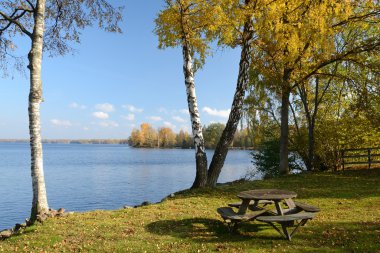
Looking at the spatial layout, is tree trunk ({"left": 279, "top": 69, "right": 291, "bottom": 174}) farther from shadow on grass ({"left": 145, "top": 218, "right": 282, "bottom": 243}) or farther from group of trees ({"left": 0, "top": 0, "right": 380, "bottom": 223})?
shadow on grass ({"left": 145, "top": 218, "right": 282, "bottom": 243})

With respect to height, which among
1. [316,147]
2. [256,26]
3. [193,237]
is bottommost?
[193,237]

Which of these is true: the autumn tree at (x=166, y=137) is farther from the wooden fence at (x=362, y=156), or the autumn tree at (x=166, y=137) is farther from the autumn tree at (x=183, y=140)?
the wooden fence at (x=362, y=156)

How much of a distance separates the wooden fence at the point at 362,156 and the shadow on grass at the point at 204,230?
15.0 meters

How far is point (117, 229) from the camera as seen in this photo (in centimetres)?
855

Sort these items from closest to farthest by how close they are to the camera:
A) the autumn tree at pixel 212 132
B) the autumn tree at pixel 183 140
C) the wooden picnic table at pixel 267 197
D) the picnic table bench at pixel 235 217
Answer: the picnic table bench at pixel 235 217, the wooden picnic table at pixel 267 197, the autumn tree at pixel 212 132, the autumn tree at pixel 183 140

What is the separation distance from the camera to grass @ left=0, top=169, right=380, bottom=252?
7.16 m

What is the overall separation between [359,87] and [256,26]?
8.24 meters

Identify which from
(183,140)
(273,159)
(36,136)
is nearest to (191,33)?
(36,136)

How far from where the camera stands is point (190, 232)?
325 inches

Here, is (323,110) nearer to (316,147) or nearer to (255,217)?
(316,147)

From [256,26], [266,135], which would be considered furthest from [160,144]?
[256,26]

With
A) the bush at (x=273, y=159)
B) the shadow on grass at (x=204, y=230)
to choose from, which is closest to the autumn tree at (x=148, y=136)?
the bush at (x=273, y=159)

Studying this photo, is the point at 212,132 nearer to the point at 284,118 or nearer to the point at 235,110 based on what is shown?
the point at 284,118

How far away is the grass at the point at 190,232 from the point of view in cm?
716
